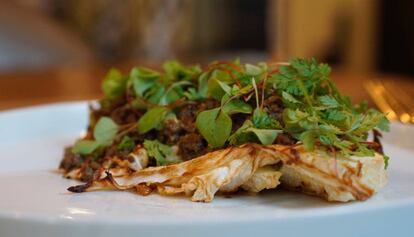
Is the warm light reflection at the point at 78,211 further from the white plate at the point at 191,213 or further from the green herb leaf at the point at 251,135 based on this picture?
the green herb leaf at the point at 251,135

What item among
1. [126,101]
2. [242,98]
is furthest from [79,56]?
[242,98]

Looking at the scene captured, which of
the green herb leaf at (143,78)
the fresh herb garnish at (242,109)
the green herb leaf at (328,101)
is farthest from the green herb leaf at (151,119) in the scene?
the green herb leaf at (328,101)

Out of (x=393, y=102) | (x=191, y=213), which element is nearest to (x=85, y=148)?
(x=191, y=213)

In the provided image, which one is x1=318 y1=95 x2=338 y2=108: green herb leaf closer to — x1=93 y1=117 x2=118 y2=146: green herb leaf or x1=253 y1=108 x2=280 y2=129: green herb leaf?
x1=253 y1=108 x2=280 y2=129: green herb leaf

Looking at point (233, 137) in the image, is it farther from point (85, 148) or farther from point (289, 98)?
point (85, 148)

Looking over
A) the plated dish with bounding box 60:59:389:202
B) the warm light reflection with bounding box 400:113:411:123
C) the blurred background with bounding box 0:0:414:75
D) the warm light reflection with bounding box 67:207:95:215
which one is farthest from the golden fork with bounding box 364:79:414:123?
the blurred background with bounding box 0:0:414:75
